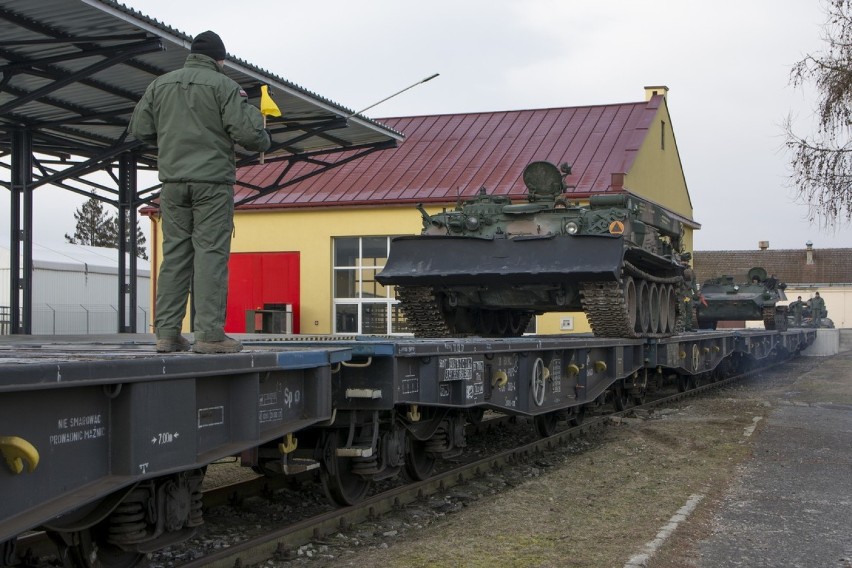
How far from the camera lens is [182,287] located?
19.2 feet

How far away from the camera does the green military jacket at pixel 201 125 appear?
5656 mm

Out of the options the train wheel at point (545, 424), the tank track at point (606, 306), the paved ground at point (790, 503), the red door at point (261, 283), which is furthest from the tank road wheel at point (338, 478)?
the red door at point (261, 283)

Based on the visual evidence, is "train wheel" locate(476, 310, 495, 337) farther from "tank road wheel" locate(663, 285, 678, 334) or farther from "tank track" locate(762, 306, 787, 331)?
"tank track" locate(762, 306, 787, 331)

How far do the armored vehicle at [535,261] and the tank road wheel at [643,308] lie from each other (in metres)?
0.01

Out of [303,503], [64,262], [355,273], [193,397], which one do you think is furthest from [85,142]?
[64,262]

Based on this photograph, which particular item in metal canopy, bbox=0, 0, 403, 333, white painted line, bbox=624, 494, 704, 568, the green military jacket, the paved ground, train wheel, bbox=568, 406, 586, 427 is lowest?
the paved ground

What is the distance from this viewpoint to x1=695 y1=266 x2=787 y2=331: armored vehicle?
28.4 meters

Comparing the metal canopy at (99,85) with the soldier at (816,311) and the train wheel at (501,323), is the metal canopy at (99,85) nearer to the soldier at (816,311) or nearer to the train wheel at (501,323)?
the train wheel at (501,323)

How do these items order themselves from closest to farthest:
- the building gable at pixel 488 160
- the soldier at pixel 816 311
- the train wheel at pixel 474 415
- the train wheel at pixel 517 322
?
the train wheel at pixel 474 415
the train wheel at pixel 517 322
the building gable at pixel 488 160
the soldier at pixel 816 311

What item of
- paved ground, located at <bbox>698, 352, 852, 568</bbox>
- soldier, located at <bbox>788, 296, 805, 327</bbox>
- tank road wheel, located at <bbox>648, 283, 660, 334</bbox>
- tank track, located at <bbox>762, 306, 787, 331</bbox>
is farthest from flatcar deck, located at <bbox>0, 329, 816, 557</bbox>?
soldier, located at <bbox>788, 296, 805, 327</bbox>

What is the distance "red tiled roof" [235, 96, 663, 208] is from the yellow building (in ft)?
0.14

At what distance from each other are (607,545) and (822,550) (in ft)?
4.36

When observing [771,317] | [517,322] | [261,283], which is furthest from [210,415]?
[771,317]

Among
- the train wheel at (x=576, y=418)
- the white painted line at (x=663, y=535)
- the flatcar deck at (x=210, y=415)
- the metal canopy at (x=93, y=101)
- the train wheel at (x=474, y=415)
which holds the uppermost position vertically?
the metal canopy at (x=93, y=101)
